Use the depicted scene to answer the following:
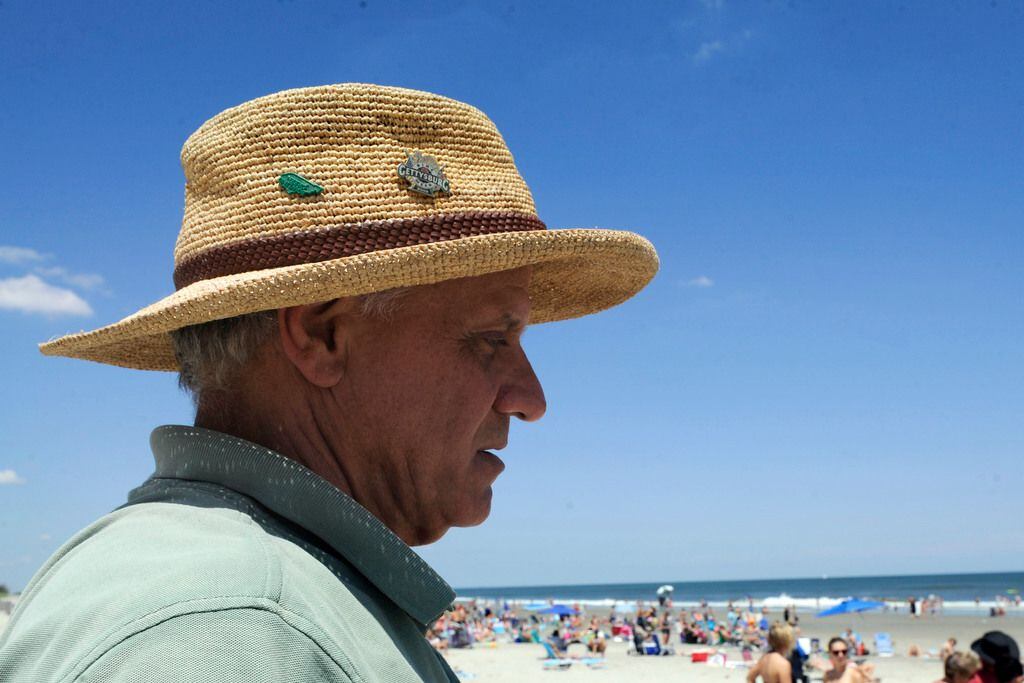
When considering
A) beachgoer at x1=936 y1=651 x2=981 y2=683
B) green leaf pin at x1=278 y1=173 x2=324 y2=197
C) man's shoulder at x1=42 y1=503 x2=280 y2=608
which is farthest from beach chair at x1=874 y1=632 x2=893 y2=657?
man's shoulder at x1=42 y1=503 x2=280 y2=608

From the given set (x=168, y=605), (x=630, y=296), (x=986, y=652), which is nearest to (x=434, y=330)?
(x=168, y=605)

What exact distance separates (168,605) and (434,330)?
0.74 m

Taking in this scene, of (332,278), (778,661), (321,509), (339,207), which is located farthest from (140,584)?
(778,661)

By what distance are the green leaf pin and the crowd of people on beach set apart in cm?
636

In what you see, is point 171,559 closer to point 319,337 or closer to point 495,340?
point 319,337

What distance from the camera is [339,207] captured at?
1484mm

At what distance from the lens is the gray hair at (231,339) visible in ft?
4.84

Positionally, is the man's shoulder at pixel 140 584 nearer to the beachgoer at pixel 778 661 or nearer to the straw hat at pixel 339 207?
the straw hat at pixel 339 207

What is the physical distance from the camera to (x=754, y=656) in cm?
2409

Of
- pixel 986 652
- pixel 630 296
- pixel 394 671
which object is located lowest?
pixel 986 652

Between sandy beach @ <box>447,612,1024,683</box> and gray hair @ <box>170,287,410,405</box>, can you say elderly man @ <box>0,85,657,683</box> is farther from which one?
sandy beach @ <box>447,612,1024,683</box>

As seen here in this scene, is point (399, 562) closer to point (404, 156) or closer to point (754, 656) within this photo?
point (404, 156)

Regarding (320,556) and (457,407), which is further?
(457,407)

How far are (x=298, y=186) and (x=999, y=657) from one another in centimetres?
643
